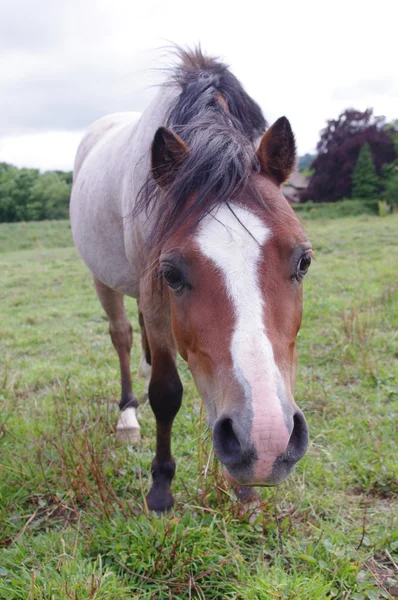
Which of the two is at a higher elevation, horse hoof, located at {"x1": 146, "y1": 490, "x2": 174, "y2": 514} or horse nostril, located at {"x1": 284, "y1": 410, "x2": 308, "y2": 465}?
horse nostril, located at {"x1": 284, "y1": 410, "x2": 308, "y2": 465}

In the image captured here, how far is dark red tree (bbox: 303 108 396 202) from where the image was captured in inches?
1108

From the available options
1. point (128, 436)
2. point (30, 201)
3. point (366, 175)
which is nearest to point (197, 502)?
point (128, 436)

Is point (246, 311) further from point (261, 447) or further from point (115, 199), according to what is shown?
point (115, 199)

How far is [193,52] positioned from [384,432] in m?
2.78

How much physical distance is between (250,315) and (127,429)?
2.16 m

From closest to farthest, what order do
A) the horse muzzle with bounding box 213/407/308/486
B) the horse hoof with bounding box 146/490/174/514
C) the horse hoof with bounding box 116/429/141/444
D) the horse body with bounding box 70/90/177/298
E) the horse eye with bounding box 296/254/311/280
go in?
the horse muzzle with bounding box 213/407/308/486 < the horse eye with bounding box 296/254/311/280 < the horse hoof with bounding box 146/490/174/514 < the horse body with bounding box 70/90/177/298 < the horse hoof with bounding box 116/429/141/444

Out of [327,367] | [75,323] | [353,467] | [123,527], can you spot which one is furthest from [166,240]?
[75,323]

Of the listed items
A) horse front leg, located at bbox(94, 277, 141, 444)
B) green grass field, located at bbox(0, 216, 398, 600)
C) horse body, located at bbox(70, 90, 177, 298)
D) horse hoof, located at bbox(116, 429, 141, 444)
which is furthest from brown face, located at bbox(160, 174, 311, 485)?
horse front leg, located at bbox(94, 277, 141, 444)

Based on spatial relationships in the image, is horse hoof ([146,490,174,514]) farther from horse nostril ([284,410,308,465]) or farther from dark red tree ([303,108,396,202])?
dark red tree ([303,108,396,202])

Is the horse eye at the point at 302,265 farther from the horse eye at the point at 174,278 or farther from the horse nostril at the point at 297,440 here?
the horse nostril at the point at 297,440

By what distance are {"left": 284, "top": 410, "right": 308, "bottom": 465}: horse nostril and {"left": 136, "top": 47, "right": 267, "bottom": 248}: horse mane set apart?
0.84 meters

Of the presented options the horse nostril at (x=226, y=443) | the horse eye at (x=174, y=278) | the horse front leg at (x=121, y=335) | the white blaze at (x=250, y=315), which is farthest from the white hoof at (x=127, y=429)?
the white blaze at (x=250, y=315)

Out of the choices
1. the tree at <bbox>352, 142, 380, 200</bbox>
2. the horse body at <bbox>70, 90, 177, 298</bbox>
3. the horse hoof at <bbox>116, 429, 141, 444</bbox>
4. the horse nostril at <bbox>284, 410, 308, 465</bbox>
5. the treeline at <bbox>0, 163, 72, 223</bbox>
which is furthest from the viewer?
the treeline at <bbox>0, 163, 72, 223</bbox>

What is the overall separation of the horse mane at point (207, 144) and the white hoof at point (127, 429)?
1.75m
